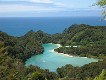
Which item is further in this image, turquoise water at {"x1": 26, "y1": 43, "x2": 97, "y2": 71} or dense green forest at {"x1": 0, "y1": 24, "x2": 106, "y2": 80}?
turquoise water at {"x1": 26, "y1": 43, "x2": 97, "y2": 71}

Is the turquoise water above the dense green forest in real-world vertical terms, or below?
below

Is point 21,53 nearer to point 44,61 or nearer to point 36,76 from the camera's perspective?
point 44,61

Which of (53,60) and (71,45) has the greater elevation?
(71,45)

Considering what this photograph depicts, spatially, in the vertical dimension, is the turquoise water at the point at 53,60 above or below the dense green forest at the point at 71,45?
below

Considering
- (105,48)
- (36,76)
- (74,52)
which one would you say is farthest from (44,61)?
(36,76)

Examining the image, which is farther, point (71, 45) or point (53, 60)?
point (71, 45)

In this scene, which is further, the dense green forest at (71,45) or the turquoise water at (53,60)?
the turquoise water at (53,60)

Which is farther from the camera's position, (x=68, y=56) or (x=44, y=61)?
(x=68, y=56)

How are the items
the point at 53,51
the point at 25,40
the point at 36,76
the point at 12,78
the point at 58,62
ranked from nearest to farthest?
the point at 12,78 < the point at 36,76 < the point at 58,62 < the point at 53,51 < the point at 25,40
